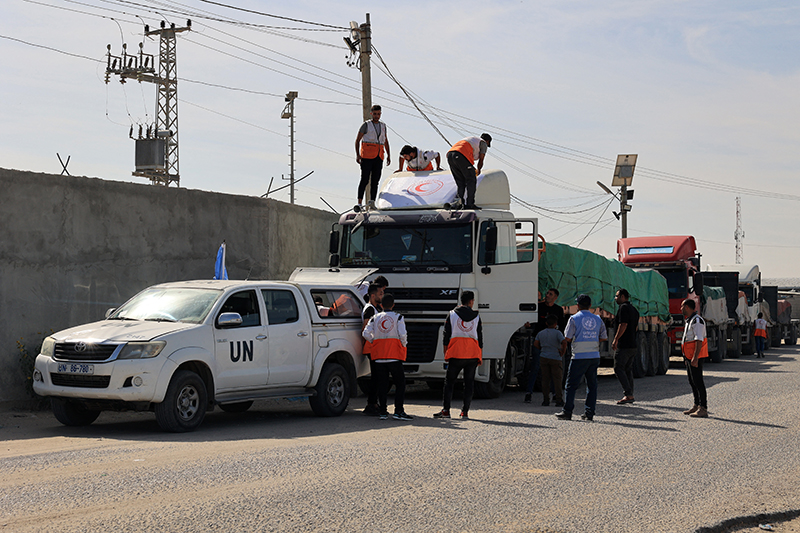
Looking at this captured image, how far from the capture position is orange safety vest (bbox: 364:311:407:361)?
1260 centimetres

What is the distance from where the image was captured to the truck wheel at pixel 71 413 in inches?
435

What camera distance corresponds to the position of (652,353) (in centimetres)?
2416

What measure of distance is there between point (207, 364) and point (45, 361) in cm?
189

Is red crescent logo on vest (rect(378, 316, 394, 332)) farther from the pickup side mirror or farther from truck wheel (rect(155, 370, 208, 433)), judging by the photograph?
truck wheel (rect(155, 370, 208, 433))

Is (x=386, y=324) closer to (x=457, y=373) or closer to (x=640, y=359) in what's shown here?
(x=457, y=373)

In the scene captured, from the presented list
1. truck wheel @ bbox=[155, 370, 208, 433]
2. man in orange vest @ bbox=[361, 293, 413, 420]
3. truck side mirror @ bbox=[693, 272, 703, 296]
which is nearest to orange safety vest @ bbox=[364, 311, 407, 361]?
man in orange vest @ bbox=[361, 293, 413, 420]

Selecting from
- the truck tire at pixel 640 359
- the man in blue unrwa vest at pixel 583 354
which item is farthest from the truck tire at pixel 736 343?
the man in blue unrwa vest at pixel 583 354

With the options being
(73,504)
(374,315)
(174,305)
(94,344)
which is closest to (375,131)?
(374,315)

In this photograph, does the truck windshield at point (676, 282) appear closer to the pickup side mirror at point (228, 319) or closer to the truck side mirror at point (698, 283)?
the truck side mirror at point (698, 283)

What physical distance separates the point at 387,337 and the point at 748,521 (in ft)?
21.0

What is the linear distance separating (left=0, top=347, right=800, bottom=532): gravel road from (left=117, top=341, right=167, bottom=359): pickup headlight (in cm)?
92

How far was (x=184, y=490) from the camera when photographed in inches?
277

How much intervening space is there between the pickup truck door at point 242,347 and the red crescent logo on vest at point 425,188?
5133mm

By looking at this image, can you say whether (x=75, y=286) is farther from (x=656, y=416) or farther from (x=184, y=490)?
(x=656, y=416)
